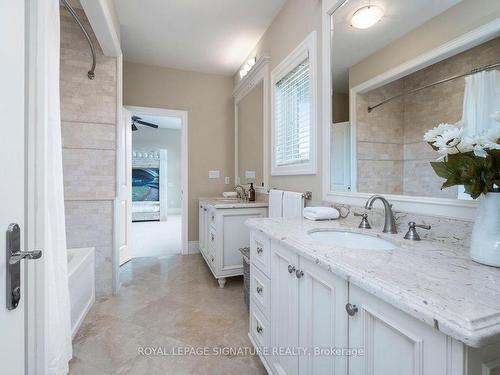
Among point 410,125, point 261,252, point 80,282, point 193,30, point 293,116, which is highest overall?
point 193,30

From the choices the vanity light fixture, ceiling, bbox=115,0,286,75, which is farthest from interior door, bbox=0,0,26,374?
the vanity light fixture

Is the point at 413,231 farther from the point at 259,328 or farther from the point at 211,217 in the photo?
the point at 211,217

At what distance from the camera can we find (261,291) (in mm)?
1413

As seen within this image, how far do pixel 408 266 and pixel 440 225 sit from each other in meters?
→ 0.43

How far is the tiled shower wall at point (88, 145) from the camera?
7.56 ft

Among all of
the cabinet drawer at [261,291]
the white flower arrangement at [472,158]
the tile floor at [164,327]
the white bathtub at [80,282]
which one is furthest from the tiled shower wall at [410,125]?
the white bathtub at [80,282]

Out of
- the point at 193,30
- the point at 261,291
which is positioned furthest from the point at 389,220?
the point at 193,30

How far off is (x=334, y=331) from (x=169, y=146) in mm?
7516

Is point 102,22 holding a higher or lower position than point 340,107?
higher

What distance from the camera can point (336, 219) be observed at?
1.52m

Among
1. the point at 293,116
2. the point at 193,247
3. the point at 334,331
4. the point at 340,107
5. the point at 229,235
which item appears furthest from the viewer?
the point at 193,247

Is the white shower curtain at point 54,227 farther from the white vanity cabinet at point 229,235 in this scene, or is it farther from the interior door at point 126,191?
the interior door at point 126,191

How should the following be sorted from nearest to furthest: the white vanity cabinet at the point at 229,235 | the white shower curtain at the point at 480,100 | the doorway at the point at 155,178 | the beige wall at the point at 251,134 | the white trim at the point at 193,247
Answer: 1. the white shower curtain at the point at 480,100
2. the white vanity cabinet at the point at 229,235
3. the beige wall at the point at 251,134
4. the white trim at the point at 193,247
5. the doorway at the point at 155,178

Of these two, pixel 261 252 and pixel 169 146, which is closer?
pixel 261 252
